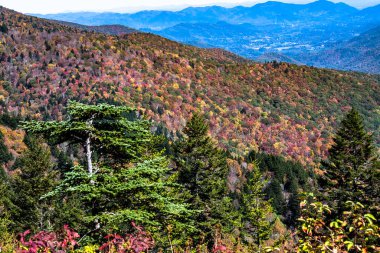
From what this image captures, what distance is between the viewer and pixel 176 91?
358ft

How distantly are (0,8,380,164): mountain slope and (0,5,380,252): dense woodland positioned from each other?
483 mm

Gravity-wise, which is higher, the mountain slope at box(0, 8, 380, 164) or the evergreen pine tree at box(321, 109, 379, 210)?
the evergreen pine tree at box(321, 109, 379, 210)

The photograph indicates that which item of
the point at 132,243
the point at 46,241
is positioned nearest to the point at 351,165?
the point at 132,243

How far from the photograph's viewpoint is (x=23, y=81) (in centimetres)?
9019

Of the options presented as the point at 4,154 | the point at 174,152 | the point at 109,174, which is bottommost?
the point at 4,154

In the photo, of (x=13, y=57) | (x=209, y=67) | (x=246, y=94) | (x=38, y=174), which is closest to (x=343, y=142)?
(x=38, y=174)

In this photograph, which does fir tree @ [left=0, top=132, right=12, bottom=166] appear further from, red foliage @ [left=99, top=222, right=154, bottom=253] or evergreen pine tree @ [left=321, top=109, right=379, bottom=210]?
red foliage @ [left=99, top=222, right=154, bottom=253]

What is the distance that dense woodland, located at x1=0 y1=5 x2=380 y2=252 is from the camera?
8617mm

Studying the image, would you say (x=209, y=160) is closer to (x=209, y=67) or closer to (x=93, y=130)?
(x=93, y=130)

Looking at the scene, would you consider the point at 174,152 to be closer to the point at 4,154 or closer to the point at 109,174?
the point at 109,174

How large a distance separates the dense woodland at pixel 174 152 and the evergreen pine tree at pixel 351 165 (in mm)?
101

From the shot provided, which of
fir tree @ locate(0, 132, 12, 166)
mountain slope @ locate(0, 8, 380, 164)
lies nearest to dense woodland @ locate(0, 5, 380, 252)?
fir tree @ locate(0, 132, 12, 166)

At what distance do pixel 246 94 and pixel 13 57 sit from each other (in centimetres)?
7395

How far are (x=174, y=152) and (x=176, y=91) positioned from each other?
282 ft
